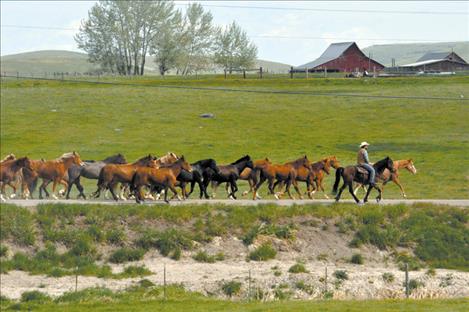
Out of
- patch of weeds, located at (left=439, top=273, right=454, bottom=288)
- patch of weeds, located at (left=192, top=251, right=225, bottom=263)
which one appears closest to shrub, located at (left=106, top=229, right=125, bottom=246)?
patch of weeds, located at (left=192, top=251, right=225, bottom=263)

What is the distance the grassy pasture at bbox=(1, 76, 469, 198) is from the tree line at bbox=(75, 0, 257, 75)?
22.2 m

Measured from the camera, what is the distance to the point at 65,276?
98.7ft

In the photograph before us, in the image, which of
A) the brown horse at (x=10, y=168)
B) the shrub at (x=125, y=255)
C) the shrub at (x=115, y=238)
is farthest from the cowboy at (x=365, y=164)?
the brown horse at (x=10, y=168)

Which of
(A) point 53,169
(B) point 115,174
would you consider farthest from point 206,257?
(A) point 53,169

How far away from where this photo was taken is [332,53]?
122438 mm

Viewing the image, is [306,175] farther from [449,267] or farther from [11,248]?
[11,248]

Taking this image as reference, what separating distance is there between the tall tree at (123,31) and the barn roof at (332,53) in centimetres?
2004

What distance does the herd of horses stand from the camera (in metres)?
36.1

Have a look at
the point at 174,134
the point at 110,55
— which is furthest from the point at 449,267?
the point at 110,55

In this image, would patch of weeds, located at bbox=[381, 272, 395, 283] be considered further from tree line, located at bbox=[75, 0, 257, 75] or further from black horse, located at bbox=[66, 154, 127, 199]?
tree line, located at bbox=[75, 0, 257, 75]

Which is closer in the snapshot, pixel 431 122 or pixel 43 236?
pixel 43 236

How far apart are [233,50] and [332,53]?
1379cm

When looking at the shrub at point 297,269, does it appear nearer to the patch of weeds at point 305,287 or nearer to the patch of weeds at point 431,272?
the patch of weeds at point 305,287

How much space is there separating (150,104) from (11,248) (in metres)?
44.5
